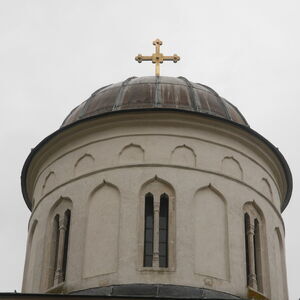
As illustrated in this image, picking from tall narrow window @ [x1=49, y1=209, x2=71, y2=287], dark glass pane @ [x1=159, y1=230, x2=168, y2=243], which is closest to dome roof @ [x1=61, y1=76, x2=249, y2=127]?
tall narrow window @ [x1=49, y1=209, x2=71, y2=287]

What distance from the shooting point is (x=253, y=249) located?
72.1ft

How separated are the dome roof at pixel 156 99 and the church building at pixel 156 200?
40 millimetres

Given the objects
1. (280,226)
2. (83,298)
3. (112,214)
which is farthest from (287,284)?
(83,298)

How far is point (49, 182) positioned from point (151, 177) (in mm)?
2988

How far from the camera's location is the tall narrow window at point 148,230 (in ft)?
68.8

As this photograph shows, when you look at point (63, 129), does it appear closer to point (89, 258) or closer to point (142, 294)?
point (89, 258)

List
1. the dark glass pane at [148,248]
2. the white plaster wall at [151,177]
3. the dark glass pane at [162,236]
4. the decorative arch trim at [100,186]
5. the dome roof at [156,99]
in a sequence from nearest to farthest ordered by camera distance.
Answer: the white plaster wall at [151,177] → the dark glass pane at [148,248] → the dark glass pane at [162,236] → the decorative arch trim at [100,186] → the dome roof at [156,99]

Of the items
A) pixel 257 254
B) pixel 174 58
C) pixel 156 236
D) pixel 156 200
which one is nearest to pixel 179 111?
pixel 156 200

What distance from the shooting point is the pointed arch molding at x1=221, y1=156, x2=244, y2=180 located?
74.6 ft

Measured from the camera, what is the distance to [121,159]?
22.6m

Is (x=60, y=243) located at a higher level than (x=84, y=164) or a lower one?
lower

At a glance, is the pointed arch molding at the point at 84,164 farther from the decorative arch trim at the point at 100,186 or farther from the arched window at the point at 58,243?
the arched window at the point at 58,243

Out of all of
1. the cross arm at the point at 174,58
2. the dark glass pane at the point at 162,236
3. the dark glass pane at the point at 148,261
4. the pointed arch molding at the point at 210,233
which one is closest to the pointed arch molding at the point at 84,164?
the dark glass pane at the point at 162,236

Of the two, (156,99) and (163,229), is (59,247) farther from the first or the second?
(156,99)
